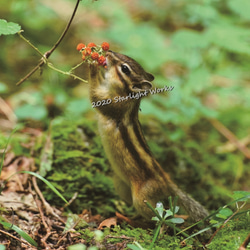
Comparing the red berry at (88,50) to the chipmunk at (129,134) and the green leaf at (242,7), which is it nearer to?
the chipmunk at (129,134)

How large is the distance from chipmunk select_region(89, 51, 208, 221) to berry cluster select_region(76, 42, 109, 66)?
0.31m

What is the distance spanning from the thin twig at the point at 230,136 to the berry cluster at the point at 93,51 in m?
3.55

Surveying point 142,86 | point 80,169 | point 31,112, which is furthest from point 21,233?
point 31,112

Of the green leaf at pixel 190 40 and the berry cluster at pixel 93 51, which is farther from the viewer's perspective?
the green leaf at pixel 190 40

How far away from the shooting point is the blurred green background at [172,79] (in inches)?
194

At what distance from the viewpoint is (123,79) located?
315cm

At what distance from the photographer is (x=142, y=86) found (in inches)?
121

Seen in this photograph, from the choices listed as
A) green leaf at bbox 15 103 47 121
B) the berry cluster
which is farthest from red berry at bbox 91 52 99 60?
green leaf at bbox 15 103 47 121

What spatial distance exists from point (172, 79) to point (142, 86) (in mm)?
2884

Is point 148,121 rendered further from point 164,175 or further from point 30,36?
point 30,36

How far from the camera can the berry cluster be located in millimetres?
2709

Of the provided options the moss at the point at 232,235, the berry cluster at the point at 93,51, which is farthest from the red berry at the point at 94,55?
the moss at the point at 232,235

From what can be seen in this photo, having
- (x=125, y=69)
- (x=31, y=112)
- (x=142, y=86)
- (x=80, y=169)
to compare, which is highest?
(x=125, y=69)

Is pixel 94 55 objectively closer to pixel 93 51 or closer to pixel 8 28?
pixel 93 51
